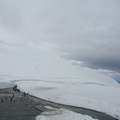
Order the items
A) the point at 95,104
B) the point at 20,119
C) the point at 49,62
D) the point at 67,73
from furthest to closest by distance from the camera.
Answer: the point at 49,62
the point at 67,73
the point at 95,104
the point at 20,119

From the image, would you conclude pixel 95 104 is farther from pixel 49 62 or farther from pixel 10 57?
pixel 10 57

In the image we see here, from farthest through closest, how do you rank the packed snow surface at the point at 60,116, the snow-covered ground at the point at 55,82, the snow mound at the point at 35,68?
the snow mound at the point at 35,68
the snow-covered ground at the point at 55,82
the packed snow surface at the point at 60,116

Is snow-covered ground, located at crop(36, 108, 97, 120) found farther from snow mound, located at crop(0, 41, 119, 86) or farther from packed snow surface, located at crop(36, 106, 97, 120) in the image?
snow mound, located at crop(0, 41, 119, 86)

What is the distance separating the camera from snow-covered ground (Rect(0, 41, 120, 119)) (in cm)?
1539

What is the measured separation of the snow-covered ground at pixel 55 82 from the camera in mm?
15385

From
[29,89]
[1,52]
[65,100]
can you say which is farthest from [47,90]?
[1,52]

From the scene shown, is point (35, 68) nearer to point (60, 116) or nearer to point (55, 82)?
point (55, 82)

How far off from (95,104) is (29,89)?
38.1 ft

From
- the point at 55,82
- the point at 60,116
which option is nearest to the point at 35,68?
the point at 55,82

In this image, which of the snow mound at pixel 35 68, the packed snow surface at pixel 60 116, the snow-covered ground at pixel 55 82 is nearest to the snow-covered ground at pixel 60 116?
the packed snow surface at pixel 60 116

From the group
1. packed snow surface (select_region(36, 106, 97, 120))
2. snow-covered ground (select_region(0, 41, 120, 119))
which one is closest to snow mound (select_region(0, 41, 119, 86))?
snow-covered ground (select_region(0, 41, 120, 119))

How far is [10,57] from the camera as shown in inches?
1393

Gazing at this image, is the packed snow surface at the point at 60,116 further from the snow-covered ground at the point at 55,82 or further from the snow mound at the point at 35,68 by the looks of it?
the snow mound at the point at 35,68

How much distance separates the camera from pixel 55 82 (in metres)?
26.1
